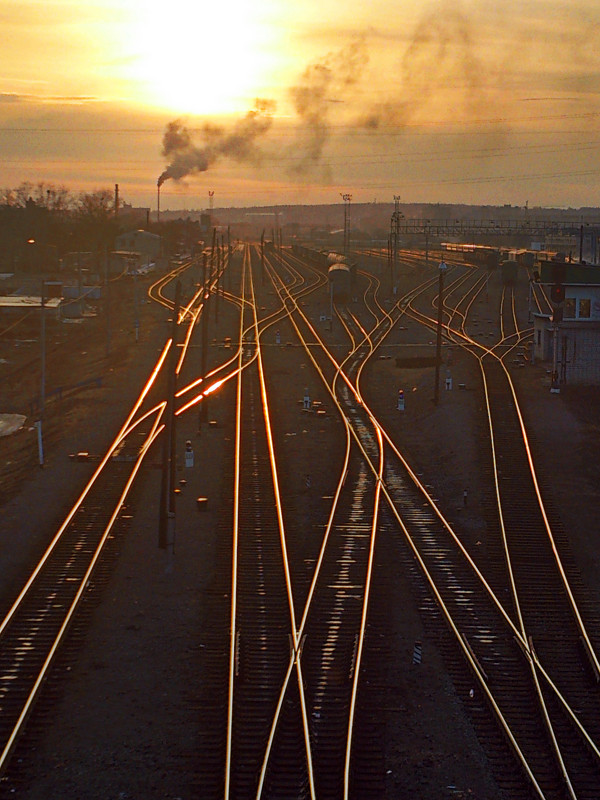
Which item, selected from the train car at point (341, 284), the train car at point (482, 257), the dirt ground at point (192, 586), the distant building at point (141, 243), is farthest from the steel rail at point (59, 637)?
the distant building at point (141, 243)

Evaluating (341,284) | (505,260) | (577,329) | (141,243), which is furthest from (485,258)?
(577,329)

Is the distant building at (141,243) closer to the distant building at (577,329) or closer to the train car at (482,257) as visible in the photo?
the train car at (482,257)

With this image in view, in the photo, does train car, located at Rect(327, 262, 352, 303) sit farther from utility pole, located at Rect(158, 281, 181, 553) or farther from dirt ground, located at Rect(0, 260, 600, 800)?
utility pole, located at Rect(158, 281, 181, 553)

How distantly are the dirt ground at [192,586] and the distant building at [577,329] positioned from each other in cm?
96

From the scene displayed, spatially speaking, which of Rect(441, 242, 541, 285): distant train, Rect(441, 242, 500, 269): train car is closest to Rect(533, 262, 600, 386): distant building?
Rect(441, 242, 541, 285): distant train

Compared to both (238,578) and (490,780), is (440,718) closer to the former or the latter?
(490,780)

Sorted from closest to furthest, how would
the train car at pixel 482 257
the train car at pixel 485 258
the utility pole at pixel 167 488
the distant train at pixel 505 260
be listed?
the utility pole at pixel 167 488 < the distant train at pixel 505 260 < the train car at pixel 485 258 < the train car at pixel 482 257

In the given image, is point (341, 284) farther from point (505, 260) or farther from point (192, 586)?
point (192, 586)

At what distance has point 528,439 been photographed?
21.8 metres

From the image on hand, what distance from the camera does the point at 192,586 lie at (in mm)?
13484

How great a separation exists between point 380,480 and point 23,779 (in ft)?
34.5

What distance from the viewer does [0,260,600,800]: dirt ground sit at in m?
9.02

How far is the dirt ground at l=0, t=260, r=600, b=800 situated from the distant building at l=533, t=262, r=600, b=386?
3.17 feet

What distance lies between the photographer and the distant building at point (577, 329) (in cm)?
2877
